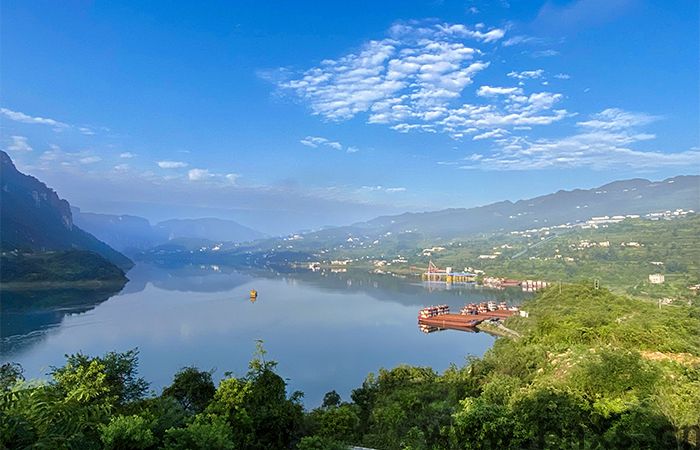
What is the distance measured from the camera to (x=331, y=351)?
762 inches

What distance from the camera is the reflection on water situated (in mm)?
16875

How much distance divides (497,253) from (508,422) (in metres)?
67.5

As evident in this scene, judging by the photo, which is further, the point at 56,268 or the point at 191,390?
the point at 56,268

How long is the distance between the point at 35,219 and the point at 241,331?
5282cm

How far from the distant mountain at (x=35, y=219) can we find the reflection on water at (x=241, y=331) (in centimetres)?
2046

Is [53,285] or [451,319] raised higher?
[53,285]

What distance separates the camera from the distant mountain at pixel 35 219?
50.2 meters

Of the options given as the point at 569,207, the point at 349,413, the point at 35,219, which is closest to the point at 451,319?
the point at 349,413

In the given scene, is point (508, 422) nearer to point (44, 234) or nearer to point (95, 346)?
point (95, 346)

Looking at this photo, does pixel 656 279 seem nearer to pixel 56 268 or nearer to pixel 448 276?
pixel 448 276

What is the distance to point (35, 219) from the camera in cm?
5978

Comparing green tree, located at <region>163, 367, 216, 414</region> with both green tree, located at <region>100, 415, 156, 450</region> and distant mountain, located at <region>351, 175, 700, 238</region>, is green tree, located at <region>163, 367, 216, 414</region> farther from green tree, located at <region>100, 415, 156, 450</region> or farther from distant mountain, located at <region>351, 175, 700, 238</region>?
distant mountain, located at <region>351, 175, 700, 238</region>

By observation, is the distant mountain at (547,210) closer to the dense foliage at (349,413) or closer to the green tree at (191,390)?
the dense foliage at (349,413)

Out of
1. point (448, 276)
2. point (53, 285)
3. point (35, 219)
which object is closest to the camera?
point (53, 285)
